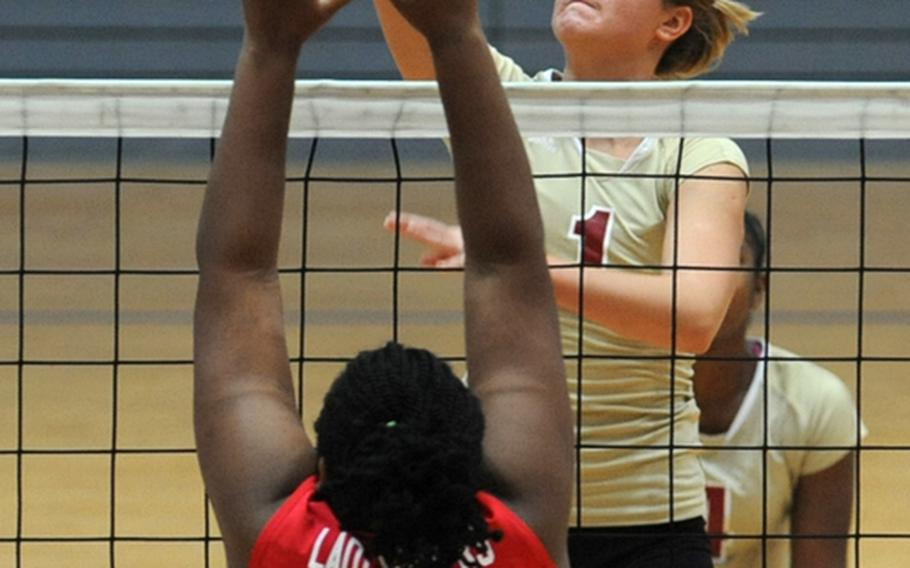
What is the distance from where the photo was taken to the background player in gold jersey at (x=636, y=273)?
85.9 inches

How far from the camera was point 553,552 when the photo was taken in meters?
1.41

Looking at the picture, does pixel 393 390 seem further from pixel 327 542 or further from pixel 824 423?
pixel 824 423

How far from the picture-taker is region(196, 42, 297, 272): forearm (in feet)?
4.91

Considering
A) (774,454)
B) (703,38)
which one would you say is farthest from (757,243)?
(703,38)

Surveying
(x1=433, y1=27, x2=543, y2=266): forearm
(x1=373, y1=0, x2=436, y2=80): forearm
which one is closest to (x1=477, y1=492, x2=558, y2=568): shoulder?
(x1=433, y1=27, x2=543, y2=266): forearm

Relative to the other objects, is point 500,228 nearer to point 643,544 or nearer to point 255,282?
point 255,282

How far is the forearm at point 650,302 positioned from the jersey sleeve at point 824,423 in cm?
85

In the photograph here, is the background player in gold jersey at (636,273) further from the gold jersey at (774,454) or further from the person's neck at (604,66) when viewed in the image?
the gold jersey at (774,454)

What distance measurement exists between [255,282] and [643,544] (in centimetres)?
92

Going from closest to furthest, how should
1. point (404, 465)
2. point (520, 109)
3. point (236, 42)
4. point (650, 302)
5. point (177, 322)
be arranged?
point (404, 465)
point (650, 302)
point (520, 109)
point (177, 322)
point (236, 42)

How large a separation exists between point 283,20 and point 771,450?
5.28 feet

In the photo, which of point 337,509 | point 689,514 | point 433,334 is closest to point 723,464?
point 689,514

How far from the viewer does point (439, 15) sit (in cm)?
149

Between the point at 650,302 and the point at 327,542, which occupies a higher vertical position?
the point at 650,302
